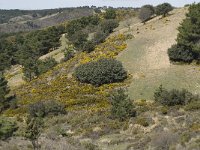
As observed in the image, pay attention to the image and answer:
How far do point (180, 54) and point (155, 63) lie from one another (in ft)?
14.7

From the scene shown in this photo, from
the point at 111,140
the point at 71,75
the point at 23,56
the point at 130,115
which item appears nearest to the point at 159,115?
the point at 130,115

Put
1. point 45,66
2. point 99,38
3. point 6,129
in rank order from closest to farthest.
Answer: point 6,129 → point 99,38 → point 45,66

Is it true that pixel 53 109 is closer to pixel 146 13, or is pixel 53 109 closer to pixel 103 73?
pixel 103 73

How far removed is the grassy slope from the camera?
182ft

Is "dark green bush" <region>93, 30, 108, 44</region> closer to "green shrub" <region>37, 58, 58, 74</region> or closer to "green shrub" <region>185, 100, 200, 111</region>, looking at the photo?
"green shrub" <region>37, 58, 58, 74</region>

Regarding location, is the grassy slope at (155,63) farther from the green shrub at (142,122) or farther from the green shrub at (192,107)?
the green shrub at (142,122)

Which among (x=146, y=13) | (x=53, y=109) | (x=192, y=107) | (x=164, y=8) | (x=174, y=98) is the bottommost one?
(x=53, y=109)

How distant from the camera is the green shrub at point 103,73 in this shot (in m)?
60.2

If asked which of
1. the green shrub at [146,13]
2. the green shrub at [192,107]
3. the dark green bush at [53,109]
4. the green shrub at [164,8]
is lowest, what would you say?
the dark green bush at [53,109]

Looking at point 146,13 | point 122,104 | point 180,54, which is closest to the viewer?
point 122,104

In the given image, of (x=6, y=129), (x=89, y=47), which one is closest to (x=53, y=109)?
(x=6, y=129)

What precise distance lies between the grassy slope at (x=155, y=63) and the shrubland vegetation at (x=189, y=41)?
1691mm

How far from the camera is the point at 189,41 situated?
61000mm

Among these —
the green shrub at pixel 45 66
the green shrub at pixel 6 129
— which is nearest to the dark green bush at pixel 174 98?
the green shrub at pixel 6 129
